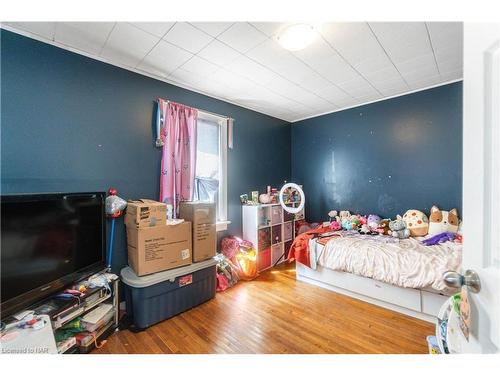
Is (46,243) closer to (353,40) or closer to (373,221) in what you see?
(353,40)

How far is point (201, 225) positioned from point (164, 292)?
712 mm

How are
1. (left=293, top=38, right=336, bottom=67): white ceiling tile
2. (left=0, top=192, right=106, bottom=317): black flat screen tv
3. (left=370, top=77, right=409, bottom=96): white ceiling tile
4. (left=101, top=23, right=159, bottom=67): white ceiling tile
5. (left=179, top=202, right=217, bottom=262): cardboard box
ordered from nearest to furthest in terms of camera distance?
(left=0, top=192, right=106, bottom=317): black flat screen tv < (left=101, top=23, right=159, bottom=67): white ceiling tile < (left=293, top=38, right=336, bottom=67): white ceiling tile < (left=179, top=202, right=217, bottom=262): cardboard box < (left=370, top=77, right=409, bottom=96): white ceiling tile

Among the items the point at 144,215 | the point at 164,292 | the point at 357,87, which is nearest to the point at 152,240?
the point at 144,215

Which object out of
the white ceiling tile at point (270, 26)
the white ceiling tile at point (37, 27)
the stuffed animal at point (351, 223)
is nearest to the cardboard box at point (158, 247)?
the white ceiling tile at point (37, 27)

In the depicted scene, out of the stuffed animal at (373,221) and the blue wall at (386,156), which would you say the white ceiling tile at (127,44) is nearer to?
the blue wall at (386,156)

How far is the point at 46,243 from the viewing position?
1462mm

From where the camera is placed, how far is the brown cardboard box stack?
1.92 metres

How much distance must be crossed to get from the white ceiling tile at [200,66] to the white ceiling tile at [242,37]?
1.27 feet

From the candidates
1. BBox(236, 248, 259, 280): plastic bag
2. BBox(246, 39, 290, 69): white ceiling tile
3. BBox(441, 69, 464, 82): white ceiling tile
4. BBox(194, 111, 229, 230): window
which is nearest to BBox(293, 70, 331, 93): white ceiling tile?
BBox(246, 39, 290, 69): white ceiling tile

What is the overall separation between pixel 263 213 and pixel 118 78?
2466 millimetres

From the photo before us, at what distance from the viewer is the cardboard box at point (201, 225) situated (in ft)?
7.56

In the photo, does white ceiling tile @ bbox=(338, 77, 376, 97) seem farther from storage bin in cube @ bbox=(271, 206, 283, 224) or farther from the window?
storage bin in cube @ bbox=(271, 206, 283, 224)

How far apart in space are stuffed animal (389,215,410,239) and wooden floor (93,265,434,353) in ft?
3.24
